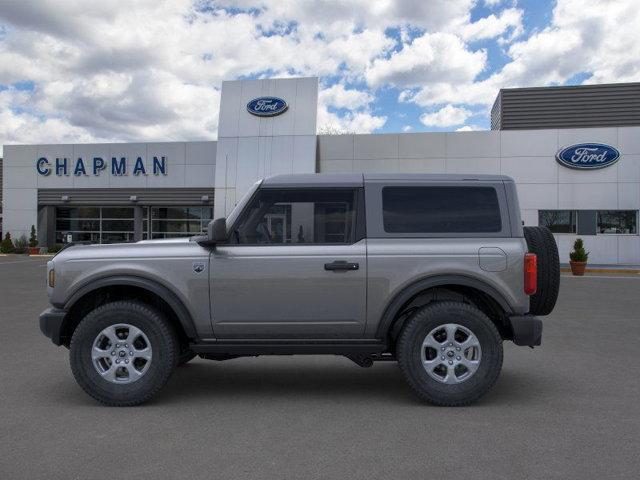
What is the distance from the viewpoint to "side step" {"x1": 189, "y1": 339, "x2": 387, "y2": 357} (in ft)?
16.0

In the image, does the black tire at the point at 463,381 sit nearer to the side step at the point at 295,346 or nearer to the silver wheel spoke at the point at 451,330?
the silver wheel spoke at the point at 451,330

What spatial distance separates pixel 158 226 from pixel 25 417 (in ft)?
95.2

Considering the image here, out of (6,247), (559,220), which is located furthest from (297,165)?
(6,247)

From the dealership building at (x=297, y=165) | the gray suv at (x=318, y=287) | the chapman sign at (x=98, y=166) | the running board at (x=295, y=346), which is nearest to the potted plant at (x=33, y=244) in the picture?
the dealership building at (x=297, y=165)

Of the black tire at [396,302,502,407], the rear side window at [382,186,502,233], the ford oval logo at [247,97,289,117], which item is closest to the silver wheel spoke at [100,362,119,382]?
the black tire at [396,302,502,407]

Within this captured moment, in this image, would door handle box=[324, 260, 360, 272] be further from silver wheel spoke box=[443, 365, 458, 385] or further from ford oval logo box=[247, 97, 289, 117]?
ford oval logo box=[247, 97, 289, 117]

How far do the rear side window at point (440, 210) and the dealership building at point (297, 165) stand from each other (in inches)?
816

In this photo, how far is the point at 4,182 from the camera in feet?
107

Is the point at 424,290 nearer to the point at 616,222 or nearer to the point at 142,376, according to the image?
the point at 142,376

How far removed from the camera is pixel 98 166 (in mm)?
31047

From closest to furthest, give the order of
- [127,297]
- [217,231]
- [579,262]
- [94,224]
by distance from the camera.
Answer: [217,231], [127,297], [579,262], [94,224]

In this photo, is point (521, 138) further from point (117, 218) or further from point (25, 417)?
point (25, 417)

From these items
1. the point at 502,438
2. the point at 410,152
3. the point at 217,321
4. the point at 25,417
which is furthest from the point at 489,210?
the point at 410,152

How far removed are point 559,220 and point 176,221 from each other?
64.4ft
